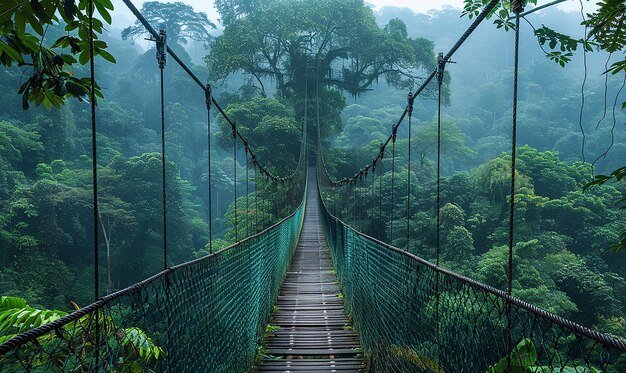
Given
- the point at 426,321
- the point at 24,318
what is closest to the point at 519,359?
the point at 426,321

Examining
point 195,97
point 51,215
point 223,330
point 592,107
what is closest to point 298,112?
point 51,215

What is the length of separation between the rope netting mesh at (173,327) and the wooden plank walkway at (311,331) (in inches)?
8.1

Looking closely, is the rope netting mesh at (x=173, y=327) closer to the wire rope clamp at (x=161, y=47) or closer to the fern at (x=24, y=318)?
the fern at (x=24, y=318)

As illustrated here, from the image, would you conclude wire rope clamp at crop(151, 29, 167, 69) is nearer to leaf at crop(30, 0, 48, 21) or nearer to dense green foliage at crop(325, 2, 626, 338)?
leaf at crop(30, 0, 48, 21)

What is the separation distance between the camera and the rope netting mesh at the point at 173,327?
0.83 metres

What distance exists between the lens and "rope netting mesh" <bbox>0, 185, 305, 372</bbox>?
0.83 meters

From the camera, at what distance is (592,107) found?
2336cm

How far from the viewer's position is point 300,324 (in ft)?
10.7

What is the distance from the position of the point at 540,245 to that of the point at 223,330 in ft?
29.9

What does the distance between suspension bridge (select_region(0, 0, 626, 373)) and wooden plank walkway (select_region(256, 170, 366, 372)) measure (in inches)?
0.4

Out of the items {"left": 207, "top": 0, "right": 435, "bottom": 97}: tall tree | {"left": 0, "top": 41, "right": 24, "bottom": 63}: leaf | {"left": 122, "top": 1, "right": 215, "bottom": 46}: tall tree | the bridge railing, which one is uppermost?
{"left": 122, "top": 1, "right": 215, "bottom": 46}: tall tree

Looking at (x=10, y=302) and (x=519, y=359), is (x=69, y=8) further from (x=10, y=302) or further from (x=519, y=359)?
(x=519, y=359)

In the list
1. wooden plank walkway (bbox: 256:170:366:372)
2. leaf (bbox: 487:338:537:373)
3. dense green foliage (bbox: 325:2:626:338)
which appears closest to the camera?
leaf (bbox: 487:338:537:373)

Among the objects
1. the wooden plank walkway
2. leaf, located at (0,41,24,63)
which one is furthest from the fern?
the wooden plank walkway
